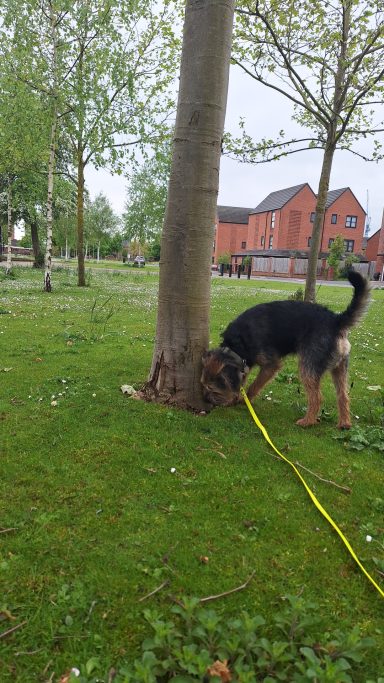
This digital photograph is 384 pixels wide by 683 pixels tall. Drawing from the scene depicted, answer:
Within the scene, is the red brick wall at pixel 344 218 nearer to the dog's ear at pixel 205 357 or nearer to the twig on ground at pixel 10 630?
the dog's ear at pixel 205 357

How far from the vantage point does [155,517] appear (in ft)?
10.6

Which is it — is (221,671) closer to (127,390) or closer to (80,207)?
(127,390)

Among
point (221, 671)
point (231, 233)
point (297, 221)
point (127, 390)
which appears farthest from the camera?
point (231, 233)

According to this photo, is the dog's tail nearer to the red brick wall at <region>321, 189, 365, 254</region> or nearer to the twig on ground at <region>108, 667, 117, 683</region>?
the twig on ground at <region>108, 667, 117, 683</region>

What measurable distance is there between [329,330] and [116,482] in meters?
2.94

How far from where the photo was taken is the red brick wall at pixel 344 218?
72.6 metres

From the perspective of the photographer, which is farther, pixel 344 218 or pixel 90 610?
pixel 344 218

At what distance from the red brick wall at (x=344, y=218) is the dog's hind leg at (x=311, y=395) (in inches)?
2852

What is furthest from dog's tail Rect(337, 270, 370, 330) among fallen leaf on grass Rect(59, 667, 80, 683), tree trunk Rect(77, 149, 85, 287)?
tree trunk Rect(77, 149, 85, 287)

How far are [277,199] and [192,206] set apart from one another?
77.5 m

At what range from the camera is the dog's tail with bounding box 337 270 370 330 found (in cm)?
469

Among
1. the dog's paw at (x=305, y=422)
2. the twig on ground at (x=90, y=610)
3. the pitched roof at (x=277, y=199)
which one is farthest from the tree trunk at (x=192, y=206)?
the pitched roof at (x=277, y=199)

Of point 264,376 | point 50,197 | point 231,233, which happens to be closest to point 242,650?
point 264,376

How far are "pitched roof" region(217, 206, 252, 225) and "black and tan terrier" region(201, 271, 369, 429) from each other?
3510 inches
